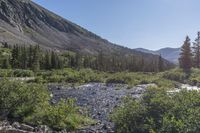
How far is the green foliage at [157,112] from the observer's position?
13.0 metres

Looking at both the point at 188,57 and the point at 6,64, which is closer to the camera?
the point at 188,57

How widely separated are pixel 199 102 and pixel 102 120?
747 cm

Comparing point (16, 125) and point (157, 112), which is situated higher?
point (157, 112)

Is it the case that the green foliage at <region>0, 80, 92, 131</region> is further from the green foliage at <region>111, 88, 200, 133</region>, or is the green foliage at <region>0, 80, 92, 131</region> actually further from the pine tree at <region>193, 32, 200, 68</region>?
the pine tree at <region>193, 32, 200, 68</region>

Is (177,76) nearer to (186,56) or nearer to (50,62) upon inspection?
(186,56)

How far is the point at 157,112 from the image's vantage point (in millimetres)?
15266

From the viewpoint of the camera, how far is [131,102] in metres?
16.6

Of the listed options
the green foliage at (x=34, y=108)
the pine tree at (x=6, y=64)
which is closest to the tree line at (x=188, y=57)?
the pine tree at (x=6, y=64)

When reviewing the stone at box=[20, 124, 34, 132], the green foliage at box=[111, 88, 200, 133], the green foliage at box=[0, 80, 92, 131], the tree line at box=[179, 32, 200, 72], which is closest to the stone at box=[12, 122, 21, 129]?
the stone at box=[20, 124, 34, 132]

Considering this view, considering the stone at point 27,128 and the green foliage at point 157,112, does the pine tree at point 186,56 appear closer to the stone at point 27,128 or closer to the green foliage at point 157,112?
the green foliage at point 157,112

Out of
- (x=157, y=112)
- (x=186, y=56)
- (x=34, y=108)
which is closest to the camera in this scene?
(x=157, y=112)

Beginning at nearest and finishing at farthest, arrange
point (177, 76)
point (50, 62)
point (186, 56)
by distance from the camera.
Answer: point (177, 76), point (186, 56), point (50, 62)

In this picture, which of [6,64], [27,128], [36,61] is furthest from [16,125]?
[36,61]

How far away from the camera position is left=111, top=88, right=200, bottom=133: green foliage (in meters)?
13.0
